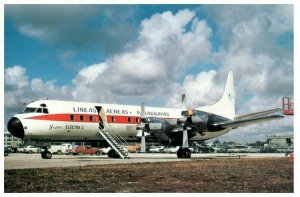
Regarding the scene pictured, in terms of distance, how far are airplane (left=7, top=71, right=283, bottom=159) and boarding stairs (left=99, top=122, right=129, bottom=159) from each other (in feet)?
0.27

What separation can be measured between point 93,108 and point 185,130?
7.27 meters

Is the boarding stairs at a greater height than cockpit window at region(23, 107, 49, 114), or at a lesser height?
lesser

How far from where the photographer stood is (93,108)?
2747cm

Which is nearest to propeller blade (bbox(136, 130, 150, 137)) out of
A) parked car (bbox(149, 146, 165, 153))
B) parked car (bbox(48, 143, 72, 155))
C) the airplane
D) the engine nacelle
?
the airplane

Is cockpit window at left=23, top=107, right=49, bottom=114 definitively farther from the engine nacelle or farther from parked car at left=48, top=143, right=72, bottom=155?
parked car at left=48, top=143, right=72, bottom=155

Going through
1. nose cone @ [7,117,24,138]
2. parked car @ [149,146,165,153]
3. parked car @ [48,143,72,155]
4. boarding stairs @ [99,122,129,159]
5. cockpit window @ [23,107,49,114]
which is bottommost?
parked car @ [149,146,165,153]

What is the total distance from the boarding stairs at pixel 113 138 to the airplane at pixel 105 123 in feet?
0.27

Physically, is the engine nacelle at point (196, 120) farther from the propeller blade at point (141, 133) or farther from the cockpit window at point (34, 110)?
the cockpit window at point (34, 110)

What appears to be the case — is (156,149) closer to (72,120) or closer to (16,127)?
(72,120)

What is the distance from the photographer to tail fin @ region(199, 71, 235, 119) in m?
31.3

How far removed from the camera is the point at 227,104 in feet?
106

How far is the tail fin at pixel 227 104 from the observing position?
31.3 metres

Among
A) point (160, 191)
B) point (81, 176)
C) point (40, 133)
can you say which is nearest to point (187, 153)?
point (40, 133)
